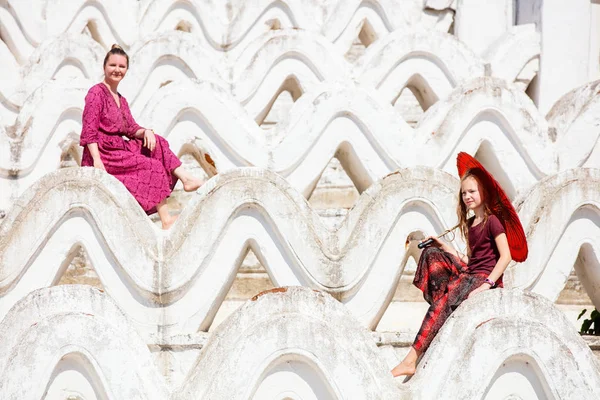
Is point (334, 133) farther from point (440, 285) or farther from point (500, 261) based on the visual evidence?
point (500, 261)

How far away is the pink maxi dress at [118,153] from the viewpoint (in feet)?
26.1

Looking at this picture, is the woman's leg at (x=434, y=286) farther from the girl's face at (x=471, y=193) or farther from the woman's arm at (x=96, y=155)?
the woman's arm at (x=96, y=155)

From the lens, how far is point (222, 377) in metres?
5.85

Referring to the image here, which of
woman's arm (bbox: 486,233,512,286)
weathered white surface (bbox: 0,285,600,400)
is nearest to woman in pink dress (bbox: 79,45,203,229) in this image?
woman's arm (bbox: 486,233,512,286)

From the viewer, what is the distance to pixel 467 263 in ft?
22.7

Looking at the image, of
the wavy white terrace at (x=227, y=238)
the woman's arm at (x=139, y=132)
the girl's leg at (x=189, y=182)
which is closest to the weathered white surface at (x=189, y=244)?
the wavy white terrace at (x=227, y=238)

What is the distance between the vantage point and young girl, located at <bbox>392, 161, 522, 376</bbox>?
6.74 meters

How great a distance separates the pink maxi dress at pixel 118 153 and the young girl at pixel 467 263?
1.82 m

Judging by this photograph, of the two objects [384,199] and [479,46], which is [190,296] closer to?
[384,199]

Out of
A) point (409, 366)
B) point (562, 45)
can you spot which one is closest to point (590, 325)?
point (409, 366)

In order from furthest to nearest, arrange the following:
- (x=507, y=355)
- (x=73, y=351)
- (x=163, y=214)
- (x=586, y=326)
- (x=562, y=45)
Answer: (x=562, y=45), (x=586, y=326), (x=163, y=214), (x=507, y=355), (x=73, y=351)

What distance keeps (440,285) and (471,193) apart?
0.46 meters

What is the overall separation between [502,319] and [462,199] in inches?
36.2

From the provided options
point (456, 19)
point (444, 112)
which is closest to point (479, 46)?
point (456, 19)
